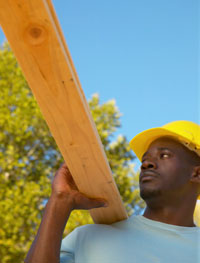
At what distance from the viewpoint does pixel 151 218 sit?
2.18 m

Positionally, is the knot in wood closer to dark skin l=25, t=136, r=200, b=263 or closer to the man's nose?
dark skin l=25, t=136, r=200, b=263

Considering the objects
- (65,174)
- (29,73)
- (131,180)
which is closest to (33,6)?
(29,73)

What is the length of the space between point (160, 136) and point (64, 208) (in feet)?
2.47

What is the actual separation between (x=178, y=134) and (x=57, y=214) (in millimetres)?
810

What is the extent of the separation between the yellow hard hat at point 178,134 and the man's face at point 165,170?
34 millimetres

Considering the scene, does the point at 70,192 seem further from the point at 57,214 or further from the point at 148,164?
the point at 148,164

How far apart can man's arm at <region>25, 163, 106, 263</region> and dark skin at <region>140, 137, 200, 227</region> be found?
0.28 m

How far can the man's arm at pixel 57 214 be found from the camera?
1.81 metres

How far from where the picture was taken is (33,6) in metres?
1.41

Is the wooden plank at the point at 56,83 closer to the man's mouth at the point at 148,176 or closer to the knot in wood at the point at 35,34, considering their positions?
the knot in wood at the point at 35,34

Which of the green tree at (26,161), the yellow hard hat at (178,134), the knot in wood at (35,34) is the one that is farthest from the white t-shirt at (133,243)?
the green tree at (26,161)

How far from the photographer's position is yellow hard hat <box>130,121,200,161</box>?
2318 mm

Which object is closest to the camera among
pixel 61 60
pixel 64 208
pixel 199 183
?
pixel 61 60

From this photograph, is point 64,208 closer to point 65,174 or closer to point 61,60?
point 65,174
